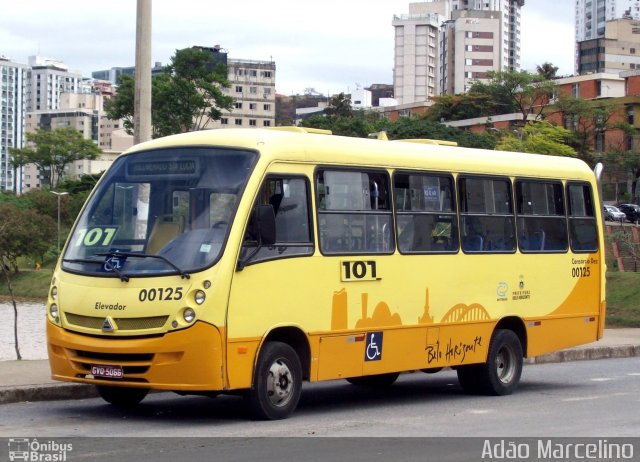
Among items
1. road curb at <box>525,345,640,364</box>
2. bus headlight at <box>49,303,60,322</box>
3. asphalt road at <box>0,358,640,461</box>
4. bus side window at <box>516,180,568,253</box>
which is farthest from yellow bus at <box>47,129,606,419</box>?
road curb at <box>525,345,640,364</box>

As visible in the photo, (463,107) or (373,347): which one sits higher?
(463,107)

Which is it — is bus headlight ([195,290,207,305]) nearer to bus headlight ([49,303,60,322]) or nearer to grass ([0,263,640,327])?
bus headlight ([49,303,60,322])

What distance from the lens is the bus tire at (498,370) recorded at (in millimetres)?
14820

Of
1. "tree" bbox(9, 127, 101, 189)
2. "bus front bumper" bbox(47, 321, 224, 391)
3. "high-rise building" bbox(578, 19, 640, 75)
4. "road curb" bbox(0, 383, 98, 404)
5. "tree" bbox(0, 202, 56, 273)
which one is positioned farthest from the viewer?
"high-rise building" bbox(578, 19, 640, 75)

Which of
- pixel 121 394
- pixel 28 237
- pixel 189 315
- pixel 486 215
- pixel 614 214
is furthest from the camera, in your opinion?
pixel 614 214

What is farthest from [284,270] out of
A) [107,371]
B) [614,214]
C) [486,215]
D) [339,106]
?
[339,106]

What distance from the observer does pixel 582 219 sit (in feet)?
54.9

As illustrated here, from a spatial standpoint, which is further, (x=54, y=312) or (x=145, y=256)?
(x=54, y=312)

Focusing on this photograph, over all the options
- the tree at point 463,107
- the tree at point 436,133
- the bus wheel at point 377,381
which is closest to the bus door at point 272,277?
the bus wheel at point 377,381

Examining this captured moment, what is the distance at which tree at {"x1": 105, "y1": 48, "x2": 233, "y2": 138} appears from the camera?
74125 mm

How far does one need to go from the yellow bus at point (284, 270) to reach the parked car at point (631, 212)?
214 feet

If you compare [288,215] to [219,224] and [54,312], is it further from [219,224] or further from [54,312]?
[54,312]

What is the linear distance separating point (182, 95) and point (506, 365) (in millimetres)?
60875

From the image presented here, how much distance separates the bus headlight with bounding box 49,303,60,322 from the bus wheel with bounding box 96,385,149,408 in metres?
1.11
